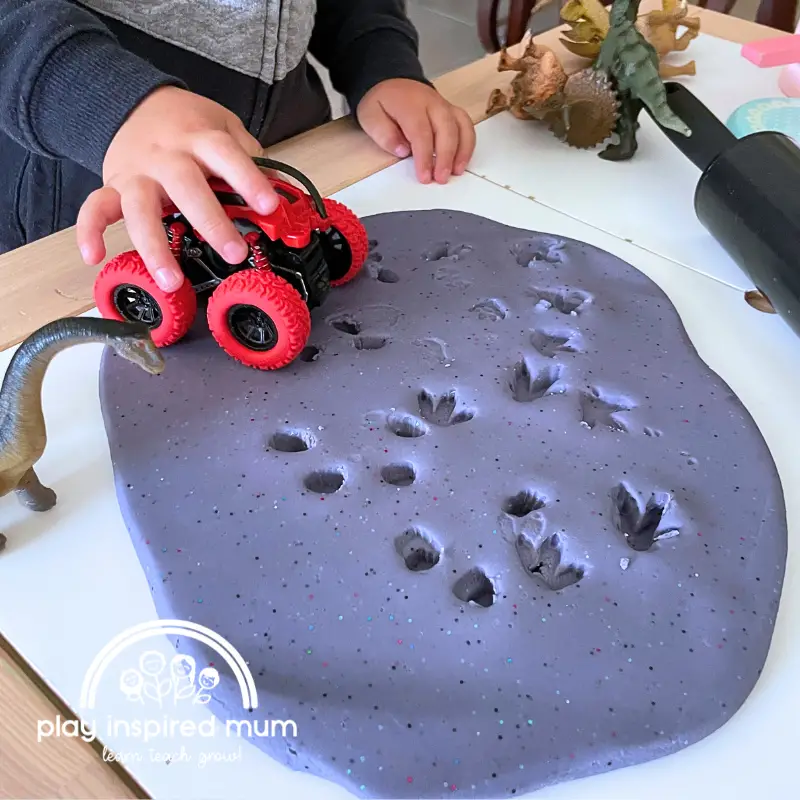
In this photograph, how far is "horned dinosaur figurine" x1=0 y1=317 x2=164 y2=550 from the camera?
1.13ft

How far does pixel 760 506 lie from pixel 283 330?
27cm

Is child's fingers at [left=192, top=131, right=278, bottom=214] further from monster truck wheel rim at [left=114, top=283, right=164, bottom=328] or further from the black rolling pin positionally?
the black rolling pin

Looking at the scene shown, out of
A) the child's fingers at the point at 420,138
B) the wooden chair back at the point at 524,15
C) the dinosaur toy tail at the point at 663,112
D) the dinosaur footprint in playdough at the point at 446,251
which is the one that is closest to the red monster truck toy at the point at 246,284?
the dinosaur footprint in playdough at the point at 446,251

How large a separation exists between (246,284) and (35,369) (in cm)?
12

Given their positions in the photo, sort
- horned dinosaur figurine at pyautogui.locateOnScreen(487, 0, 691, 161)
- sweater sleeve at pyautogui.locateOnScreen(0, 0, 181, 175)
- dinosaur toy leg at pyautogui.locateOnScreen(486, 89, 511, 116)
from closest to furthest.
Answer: sweater sleeve at pyautogui.locateOnScreen(0, 0, 181, 175), horned dinosaur figurine at pyautogui.locateOnScreen(487, 0, 691, 161), dinosaur toy leg at pyautogui.locateOnScreen(486, 89, 511, 116)

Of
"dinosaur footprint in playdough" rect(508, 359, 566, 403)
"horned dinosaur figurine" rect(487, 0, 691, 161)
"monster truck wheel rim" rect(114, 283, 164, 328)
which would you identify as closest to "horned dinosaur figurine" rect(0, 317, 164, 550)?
"monster truck wheel rim" rect(114, 283, 164, 328)

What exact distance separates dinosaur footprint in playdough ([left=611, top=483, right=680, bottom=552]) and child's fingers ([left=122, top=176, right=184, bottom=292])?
10.5 inches

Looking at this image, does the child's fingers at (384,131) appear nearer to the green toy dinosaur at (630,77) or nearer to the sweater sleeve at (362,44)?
the sweater sleeve at (362,44)

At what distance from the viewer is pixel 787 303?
19.4 inches

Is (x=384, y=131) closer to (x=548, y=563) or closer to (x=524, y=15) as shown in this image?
(x=548, y=563)

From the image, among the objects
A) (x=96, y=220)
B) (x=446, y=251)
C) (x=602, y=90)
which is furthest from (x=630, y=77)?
(x=96, y=220)

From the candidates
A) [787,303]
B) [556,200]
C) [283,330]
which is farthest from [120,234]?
[787,303]

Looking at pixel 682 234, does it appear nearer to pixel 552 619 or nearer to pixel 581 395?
pixel 581 395

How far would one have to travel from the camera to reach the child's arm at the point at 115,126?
0.45 metres
